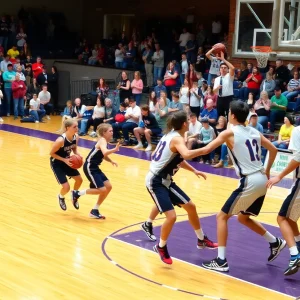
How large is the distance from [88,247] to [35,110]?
1334 centimetres

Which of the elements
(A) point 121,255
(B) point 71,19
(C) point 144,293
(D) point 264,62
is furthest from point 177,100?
(B) point 71,19

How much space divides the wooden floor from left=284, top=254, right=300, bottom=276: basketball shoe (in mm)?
400

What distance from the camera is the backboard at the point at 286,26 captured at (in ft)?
26.6

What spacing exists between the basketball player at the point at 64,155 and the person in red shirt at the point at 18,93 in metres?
12.0

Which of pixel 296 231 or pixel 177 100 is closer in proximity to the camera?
pixel 296 231

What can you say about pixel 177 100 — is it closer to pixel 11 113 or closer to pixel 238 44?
pixel 238 44

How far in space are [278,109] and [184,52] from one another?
21.8 feet

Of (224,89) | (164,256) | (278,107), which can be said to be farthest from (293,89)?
(164,256)

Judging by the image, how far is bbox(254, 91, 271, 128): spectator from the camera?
1541 centimetres

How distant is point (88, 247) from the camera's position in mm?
7664

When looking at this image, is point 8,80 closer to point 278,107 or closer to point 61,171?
point 278,107

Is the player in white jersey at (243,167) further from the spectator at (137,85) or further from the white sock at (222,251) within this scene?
the spectator at (137,85)

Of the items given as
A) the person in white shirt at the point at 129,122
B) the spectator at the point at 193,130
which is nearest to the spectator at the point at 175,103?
the person in white shirt at the point at 129,122

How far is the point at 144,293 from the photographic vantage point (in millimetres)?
6164
